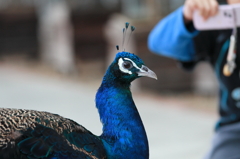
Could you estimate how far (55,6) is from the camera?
821 cm

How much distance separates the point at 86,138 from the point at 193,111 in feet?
11.9

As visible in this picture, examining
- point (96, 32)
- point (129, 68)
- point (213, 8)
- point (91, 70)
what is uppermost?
point (96, 32)

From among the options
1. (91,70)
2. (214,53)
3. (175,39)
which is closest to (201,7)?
(175,39)

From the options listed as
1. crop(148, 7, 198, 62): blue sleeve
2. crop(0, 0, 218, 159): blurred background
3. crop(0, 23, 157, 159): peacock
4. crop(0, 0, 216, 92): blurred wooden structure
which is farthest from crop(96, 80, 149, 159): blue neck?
crop(0, 0, 216, 92): blurred wooden structure

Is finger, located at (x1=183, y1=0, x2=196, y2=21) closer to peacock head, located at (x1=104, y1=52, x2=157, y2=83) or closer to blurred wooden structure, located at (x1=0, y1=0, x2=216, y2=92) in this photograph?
peacock head, located at (x1=104, y1=52, x2=157, y2=83)

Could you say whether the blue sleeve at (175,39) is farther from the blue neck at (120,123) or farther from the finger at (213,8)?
the blue neck at (120,123)

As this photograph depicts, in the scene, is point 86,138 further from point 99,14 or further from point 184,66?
point 99,14

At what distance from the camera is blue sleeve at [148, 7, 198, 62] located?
1.67m

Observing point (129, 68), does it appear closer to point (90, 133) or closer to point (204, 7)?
point (90, 133)

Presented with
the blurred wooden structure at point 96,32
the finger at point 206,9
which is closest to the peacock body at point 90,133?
the finger at point 206,9

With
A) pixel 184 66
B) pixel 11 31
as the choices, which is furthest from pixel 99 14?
pixel 184 66

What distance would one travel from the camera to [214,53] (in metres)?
1.79

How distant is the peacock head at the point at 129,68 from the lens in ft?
3.84

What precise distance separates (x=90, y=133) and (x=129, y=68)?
0.70 feet
